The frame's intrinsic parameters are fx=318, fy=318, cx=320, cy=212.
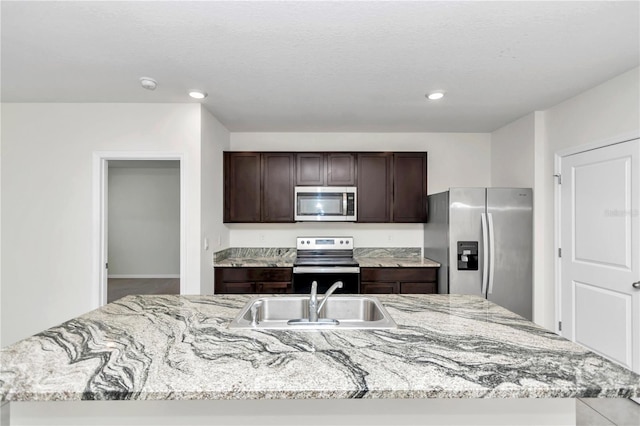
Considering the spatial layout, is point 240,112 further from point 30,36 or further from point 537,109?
point 537,109

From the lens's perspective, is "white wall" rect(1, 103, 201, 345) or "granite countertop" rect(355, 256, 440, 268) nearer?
"white wall" rect(1, 103, 201, 345)

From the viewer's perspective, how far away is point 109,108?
3037 millimetres

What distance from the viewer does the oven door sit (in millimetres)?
3453

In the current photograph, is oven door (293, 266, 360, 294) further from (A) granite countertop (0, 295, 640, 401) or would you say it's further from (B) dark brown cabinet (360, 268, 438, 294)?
(A) granite countertop (0, 295, 640, 401)

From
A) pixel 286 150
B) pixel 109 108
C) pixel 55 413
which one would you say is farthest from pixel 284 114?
pixel 55 413

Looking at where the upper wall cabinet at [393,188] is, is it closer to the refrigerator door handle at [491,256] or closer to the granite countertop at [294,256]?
the granite countertop at [294,256]

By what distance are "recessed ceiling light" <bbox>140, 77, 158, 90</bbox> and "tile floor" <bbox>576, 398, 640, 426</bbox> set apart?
3899 mm

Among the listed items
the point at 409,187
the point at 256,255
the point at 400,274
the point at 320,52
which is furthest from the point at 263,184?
the point at 320,52

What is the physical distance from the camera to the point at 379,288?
138 inches

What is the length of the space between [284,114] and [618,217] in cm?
304

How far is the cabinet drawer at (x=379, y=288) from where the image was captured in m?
3.51

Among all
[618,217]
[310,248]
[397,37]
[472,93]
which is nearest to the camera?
[397,37]

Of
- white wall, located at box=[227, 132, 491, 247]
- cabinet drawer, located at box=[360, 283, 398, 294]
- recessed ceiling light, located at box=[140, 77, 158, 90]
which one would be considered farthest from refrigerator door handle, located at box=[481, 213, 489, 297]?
recessed ceiling light, located at box=[140, 77, 158, 90]

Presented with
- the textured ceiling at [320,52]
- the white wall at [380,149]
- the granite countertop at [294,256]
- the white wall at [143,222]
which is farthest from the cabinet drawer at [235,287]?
the white wall at [143,222]
